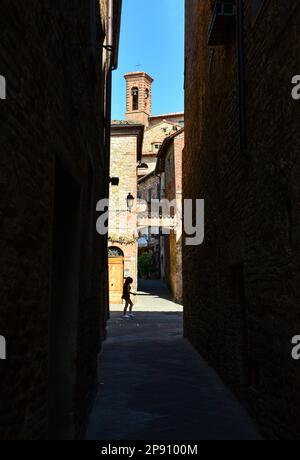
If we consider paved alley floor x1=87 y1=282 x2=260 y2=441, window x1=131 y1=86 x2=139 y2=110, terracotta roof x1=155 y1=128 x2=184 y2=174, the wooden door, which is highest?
window x1=131 y1=86 x2=139 y2=110

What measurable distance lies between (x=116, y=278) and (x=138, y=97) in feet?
132

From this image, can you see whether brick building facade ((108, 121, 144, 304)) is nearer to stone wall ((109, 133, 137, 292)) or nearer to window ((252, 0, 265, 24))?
stone wall ((109, 133, 137, 292))

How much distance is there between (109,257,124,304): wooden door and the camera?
74.5ft

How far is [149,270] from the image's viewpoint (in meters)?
40.2

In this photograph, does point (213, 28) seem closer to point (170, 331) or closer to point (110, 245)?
point (170, 331)

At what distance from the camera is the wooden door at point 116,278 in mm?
22719

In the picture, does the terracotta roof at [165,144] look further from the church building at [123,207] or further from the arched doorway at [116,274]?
the arched doorway at [116,274]

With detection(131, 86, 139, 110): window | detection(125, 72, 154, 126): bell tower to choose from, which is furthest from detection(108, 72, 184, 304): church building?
detection(131, 86, 139, 110): window

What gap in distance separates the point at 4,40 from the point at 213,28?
4.75 metres

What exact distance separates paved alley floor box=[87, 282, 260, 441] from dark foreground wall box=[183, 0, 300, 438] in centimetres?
28

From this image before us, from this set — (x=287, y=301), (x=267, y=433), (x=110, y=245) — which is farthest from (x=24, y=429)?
(x=110, y=245)

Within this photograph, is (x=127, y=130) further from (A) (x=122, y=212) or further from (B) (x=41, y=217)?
(B) (x=41, y=217)

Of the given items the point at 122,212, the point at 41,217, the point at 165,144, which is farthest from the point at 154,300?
the point at 41,217

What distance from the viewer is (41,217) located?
2730 mm
